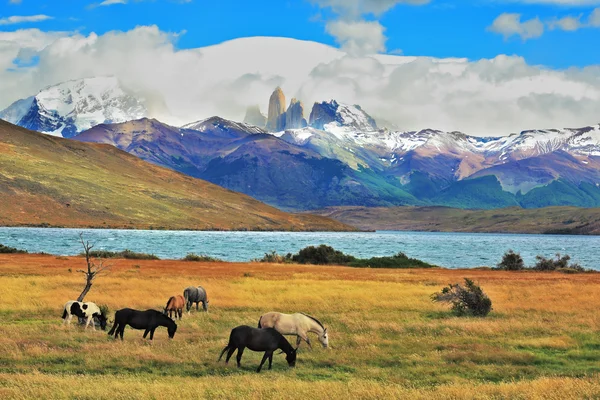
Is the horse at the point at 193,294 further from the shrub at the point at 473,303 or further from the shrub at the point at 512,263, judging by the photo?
the shrub at the point at 512,263

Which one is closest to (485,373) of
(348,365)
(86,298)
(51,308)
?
(348,365)

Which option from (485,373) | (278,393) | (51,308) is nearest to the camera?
(278,393)

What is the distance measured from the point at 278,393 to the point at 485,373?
24.4 ft

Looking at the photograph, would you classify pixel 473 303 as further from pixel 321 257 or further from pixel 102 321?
pixel 321 257

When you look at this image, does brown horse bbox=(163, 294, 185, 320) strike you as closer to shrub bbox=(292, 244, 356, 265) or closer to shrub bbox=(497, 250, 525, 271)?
shrub bbox=(292, 244, 356, 265)

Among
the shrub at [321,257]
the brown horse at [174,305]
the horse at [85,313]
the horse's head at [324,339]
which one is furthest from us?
the shrub at [321,257]

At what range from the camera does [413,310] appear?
3731cm

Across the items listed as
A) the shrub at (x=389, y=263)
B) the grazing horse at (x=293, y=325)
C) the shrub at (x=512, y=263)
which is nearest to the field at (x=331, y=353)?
the grazing horse at (x=293, y=325)

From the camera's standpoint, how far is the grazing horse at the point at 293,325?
75.8 ft

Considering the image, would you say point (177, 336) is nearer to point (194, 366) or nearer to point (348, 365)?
point (194, 366)

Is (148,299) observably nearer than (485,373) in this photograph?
No

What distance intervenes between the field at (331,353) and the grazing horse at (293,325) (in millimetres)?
581

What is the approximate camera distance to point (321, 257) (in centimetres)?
9600

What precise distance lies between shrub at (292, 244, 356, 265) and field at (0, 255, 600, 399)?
5252cm
